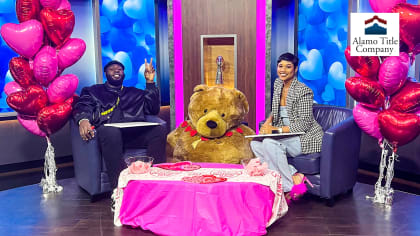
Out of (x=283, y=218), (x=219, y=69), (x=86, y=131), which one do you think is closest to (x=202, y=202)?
(x=283, y=218)

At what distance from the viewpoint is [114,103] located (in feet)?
13.1

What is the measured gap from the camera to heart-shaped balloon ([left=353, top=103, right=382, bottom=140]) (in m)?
3.35

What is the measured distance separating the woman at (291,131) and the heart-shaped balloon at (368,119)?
14.4 inches

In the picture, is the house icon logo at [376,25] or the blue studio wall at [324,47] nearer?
the house icon logo at [376,25]

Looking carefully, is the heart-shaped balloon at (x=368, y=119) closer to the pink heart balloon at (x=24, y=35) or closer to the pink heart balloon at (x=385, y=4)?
the pink heart balloon at (x=385, y=4)

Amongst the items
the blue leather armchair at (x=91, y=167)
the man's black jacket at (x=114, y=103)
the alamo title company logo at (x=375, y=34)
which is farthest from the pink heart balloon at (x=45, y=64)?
the alamo title company logo at (x=375, y=34)

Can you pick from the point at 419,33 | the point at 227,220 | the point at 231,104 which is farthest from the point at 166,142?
the point at 419,33

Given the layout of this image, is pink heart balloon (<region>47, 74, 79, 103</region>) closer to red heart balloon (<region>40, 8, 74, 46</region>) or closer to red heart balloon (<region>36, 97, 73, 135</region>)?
red heart balloon (<region>36, 97, 73, 135</region>)

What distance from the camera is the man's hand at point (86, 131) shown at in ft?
11.5

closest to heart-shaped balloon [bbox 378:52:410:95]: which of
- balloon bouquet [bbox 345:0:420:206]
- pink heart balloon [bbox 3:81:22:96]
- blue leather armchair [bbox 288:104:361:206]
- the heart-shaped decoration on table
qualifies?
balloon bouquet [bbox 345:0:420:206]

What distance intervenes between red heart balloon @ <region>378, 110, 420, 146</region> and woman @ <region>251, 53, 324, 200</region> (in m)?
0.56

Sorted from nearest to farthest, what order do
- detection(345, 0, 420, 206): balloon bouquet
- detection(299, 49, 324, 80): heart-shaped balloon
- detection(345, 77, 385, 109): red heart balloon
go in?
detection(345, 0, 420, 206): balloon bouquet
detection(345, 77, 385, 109): red heart balloon
detection(299, 49, 324, 80): heart-shaped balloon

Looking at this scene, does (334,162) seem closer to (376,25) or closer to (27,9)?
(376,25)

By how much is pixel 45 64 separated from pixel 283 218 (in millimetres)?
2425
